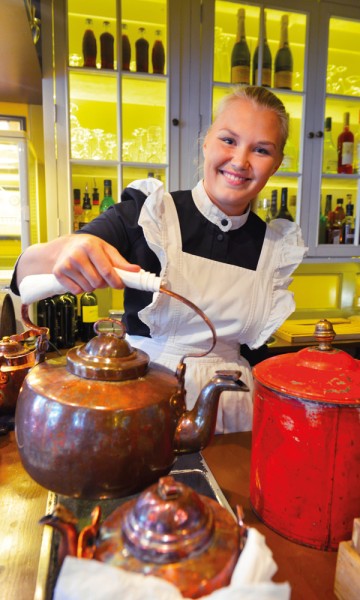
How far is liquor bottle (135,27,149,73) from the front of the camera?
2123mm

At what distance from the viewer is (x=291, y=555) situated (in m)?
0.61

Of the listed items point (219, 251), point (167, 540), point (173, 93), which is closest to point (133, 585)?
point (167, 540)

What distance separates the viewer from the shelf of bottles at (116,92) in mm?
2037

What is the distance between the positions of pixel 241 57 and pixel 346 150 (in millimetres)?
769

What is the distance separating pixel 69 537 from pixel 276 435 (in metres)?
0.33

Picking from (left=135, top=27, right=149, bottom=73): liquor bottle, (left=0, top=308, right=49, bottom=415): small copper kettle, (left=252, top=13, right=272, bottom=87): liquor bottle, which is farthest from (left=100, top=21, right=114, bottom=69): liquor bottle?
(left=0, top=308, right=49, bottom=415): small copper kettle

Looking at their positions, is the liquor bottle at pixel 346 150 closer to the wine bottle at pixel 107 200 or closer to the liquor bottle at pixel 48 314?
the wine bottle at pixel 107 200

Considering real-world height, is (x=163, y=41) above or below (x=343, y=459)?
above

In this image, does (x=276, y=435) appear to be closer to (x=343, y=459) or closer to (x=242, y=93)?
(x=343, y=459)

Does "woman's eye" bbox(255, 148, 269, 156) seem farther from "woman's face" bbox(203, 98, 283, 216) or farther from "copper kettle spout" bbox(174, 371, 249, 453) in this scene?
"copper kettle spout" bbox(174, 371, 249, 453)

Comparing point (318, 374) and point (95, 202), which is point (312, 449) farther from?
point (95, 202)

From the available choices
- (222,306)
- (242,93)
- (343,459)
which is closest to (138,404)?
(343,459)

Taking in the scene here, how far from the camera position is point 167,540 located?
0.40 meters

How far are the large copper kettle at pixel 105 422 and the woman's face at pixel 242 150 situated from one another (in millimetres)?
636
